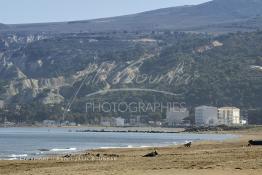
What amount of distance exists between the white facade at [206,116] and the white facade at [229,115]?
4.59 ft

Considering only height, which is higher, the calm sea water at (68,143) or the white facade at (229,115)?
the white facade at (229,115)

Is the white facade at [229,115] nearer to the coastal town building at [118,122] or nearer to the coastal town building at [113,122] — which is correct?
the coastal town building at [118,122]

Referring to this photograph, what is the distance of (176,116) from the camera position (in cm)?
17250

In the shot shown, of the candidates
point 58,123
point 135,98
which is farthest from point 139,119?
point 58,123

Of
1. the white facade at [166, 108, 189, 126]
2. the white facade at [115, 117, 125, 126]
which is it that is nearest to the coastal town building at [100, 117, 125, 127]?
the white facade at [115, 117, 125, 126]

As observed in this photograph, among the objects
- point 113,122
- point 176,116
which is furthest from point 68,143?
point 113,122

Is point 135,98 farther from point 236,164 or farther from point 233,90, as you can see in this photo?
point 236,164

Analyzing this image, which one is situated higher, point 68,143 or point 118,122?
point 118,122

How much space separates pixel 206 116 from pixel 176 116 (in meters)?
11.3

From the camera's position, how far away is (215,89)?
7431 inches

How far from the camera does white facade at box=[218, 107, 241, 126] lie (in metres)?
162

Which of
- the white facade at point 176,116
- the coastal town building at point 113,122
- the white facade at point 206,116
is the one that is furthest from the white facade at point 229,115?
the coastal town building at point 113,122

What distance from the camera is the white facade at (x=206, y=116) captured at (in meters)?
164

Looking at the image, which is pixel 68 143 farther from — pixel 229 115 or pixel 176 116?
pixel 176 116
